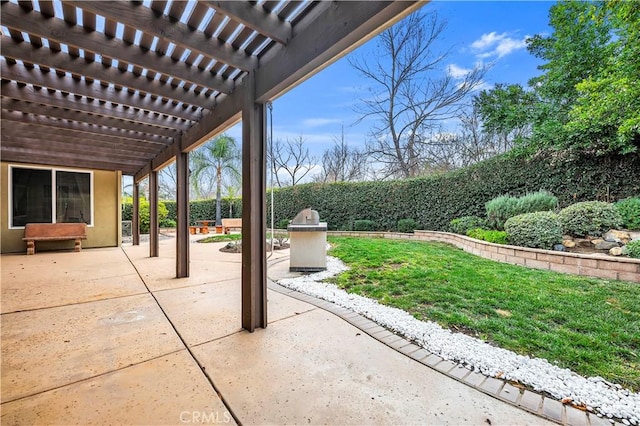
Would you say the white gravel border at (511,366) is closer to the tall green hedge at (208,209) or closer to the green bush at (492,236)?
the green bush at (492,236)

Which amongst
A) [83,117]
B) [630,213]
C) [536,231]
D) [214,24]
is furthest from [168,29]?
[630,213]

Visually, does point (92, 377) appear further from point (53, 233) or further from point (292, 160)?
point (292, 160)

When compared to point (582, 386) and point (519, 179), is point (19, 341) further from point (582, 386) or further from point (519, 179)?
point (519, 179)

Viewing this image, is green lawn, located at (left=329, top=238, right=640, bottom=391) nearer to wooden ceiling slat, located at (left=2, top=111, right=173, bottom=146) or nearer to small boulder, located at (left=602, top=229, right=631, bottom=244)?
small boulder, located at (left=602, top=229, right=631, bottom=244)

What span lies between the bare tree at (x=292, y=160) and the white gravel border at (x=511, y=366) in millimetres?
16690

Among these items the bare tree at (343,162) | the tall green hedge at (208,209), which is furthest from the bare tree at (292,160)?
the tall green hedge at (208,209)

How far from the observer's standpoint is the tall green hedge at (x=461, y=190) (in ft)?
18.9

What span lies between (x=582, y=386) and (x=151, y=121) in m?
5.24

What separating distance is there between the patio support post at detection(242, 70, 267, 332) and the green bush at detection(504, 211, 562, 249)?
17.1ft

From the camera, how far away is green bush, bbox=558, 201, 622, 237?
188 inches

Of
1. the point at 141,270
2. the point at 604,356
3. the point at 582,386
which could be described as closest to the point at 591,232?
the point at 604,356

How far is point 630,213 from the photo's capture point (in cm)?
489

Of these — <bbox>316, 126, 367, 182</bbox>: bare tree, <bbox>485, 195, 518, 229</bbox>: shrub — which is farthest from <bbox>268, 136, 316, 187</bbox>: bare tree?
<bbox>485, 195, 518, 229</bbox>: shrub

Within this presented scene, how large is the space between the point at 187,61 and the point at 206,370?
273 centimetres
